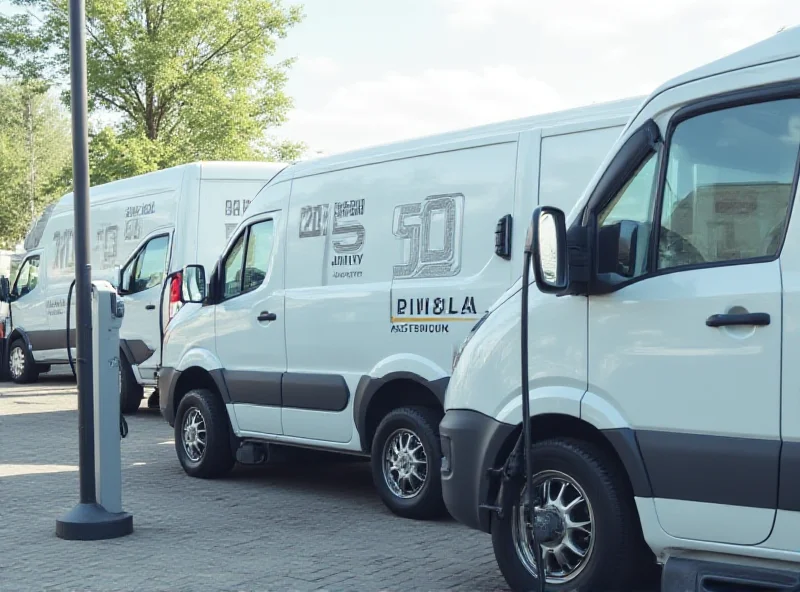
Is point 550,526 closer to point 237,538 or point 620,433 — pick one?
point 620,433

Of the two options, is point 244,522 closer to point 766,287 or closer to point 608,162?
point 608,162

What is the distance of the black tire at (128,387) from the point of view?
1497 cm

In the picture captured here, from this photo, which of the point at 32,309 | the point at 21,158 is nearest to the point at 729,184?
the point at 32,309

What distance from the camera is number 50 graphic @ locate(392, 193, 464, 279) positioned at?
7.57 m

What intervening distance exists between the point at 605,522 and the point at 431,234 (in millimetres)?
3265

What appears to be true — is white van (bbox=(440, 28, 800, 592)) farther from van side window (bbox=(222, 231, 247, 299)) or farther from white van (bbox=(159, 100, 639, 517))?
van side window (bbox=(222, 231, 247, 299))

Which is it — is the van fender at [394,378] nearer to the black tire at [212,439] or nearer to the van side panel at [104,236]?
the black tire at [212,439]

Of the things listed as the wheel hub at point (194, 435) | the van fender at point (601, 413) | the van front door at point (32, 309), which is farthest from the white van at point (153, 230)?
the van fender at point (601, 413)

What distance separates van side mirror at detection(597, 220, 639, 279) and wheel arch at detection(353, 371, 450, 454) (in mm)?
2959

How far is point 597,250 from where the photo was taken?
4855 millimetres

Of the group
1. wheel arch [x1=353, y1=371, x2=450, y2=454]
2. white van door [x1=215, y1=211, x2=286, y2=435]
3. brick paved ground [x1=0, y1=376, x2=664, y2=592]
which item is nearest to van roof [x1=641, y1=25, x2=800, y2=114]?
brick paved ground [x1=0, y1=376, x2=664, y2=592]

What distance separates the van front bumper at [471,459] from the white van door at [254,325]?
3.48 metres

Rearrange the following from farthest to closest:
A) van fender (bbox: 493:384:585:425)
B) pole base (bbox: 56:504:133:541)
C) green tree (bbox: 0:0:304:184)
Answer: green tree (bbox: 0:0:304:184), pole base (bbox: 56:504:133:541), van fender (bbox: 493:384:585:425)

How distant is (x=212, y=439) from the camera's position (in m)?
9.62
